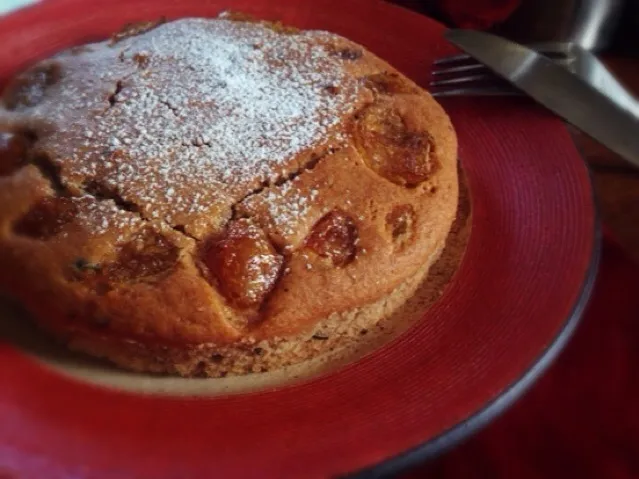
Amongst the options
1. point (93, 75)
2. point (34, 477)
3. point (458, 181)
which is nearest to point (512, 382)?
point (458, 181)

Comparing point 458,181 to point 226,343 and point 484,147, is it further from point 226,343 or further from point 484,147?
point 226,343

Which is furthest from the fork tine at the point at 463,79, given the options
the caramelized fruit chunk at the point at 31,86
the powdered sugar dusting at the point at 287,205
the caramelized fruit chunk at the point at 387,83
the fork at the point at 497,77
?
the caramelized fruit chunk at the point at 31,86

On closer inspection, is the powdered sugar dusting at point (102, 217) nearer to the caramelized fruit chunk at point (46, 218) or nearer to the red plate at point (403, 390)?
the caramelized fruit chunk at point (46, 218)

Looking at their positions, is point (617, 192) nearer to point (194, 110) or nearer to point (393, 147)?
point (393, 147)

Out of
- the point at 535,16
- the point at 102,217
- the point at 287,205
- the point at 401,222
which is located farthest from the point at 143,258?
the point at 535,16

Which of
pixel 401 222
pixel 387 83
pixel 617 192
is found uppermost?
pixel 387 83

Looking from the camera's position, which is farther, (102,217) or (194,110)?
(194,110)

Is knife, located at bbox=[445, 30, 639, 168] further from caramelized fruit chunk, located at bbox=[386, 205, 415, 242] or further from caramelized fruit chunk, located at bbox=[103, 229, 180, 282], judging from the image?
caramelized fruit chunk, located at bbox=[103, 229, 180, 282]
